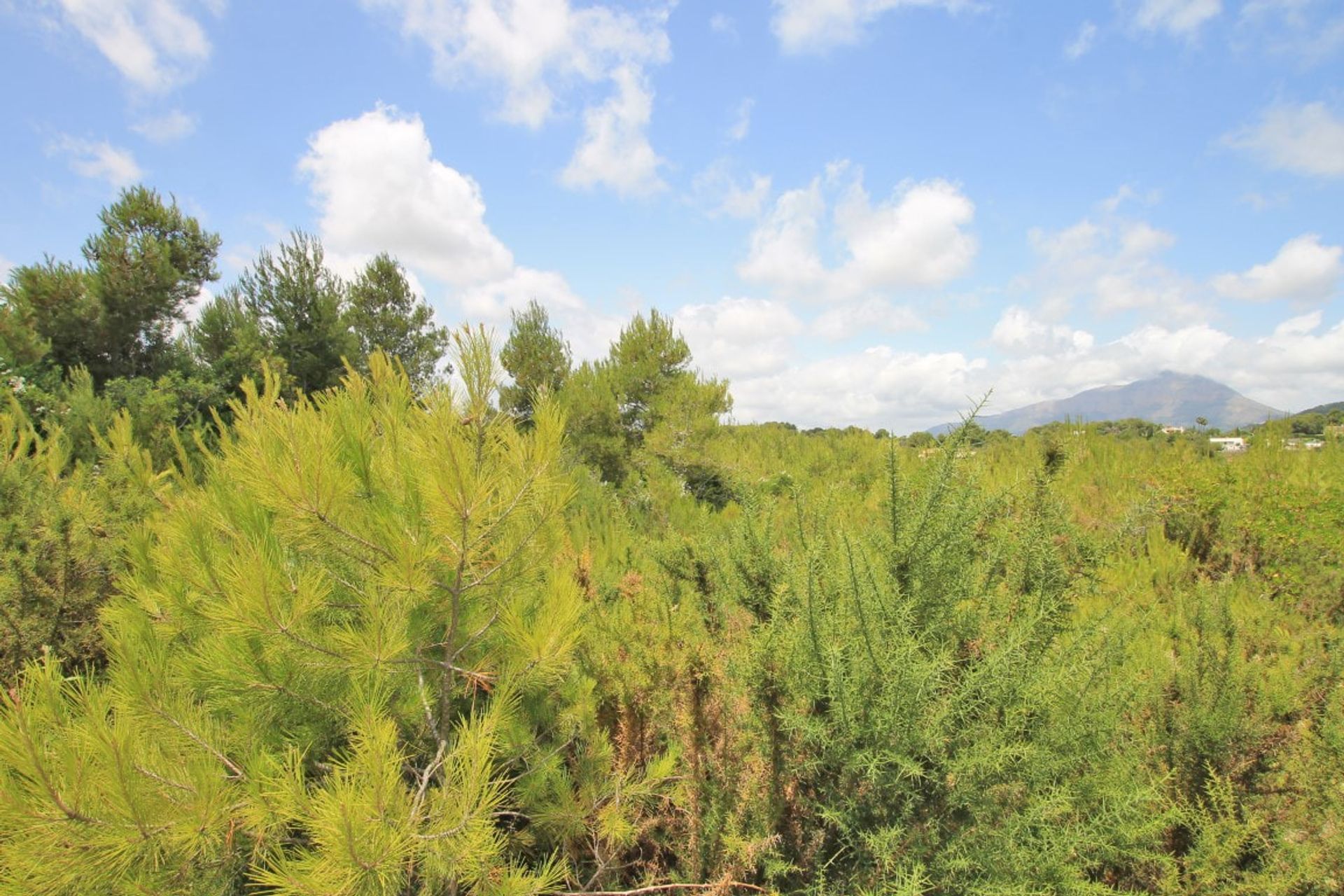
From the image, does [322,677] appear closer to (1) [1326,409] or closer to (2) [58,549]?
(2) [58,549]

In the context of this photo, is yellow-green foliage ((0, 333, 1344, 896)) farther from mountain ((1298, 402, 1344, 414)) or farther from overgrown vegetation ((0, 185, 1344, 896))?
mountain ((1298, 402, 1344, 414))

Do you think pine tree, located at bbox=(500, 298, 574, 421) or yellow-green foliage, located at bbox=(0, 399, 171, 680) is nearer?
yellow-green foliage, located at bbox=(0, 399, 171, 680)

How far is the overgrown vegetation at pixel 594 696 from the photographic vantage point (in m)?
1.37

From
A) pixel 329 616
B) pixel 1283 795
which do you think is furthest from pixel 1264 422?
pixel 329 616

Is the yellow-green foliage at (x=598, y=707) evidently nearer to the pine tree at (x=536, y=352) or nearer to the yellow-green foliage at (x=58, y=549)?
the yellow-green foliage at (x=58, y=549)

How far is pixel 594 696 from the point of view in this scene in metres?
2.47

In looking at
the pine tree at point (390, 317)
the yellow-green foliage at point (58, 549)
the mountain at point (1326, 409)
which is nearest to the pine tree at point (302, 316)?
the pine tree at point (390, 317)

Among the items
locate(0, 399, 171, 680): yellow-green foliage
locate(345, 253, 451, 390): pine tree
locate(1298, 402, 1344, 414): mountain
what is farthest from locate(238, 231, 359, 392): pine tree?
locate(1298, 402, 1344, 414): mountain

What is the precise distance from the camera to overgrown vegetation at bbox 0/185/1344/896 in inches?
54.0

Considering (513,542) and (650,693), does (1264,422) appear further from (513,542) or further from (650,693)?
(513,542)

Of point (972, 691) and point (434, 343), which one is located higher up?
point (434, 343)

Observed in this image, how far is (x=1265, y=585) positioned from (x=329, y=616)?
613 centimetres

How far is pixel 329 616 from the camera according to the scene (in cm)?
185

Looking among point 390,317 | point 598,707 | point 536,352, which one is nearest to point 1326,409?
point 598,707
